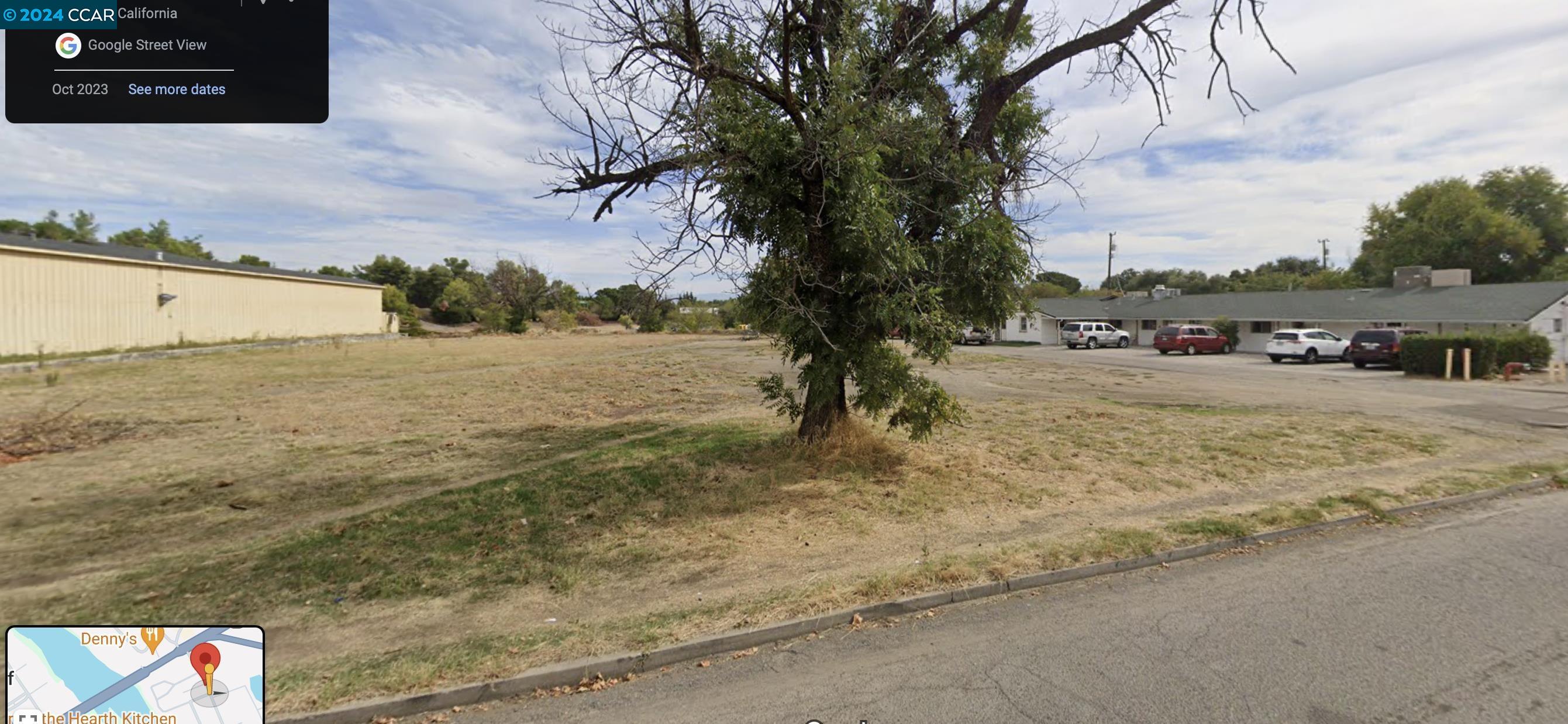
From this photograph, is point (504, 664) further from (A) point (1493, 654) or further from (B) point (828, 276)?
(A) point (1493, 654)

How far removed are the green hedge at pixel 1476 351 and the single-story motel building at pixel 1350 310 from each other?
3.12 metres

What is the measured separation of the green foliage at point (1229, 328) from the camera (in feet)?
129

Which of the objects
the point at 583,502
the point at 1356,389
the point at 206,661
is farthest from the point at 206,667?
the point at 1356,389

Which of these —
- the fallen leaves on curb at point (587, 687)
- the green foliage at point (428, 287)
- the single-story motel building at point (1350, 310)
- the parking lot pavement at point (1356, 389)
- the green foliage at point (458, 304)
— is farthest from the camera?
the green foliage at point (428, 287)

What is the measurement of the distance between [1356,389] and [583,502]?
2134 cm

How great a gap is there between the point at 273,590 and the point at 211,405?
37.7 feet

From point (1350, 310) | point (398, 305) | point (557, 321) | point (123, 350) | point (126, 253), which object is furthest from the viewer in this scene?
point (557, 321)

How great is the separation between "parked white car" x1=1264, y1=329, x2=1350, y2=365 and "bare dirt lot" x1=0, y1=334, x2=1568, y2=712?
1665 centimetres

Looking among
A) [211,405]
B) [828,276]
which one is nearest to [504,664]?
[828,276]

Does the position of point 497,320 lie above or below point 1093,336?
above

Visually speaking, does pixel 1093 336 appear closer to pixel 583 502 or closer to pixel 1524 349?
pixel 1524 349

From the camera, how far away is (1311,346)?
2995cm

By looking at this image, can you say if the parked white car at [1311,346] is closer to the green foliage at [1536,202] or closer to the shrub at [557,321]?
the green foliage at [1536,202]

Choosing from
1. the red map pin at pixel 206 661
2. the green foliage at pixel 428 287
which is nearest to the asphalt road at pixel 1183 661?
the red map pin at pixel 206 661
